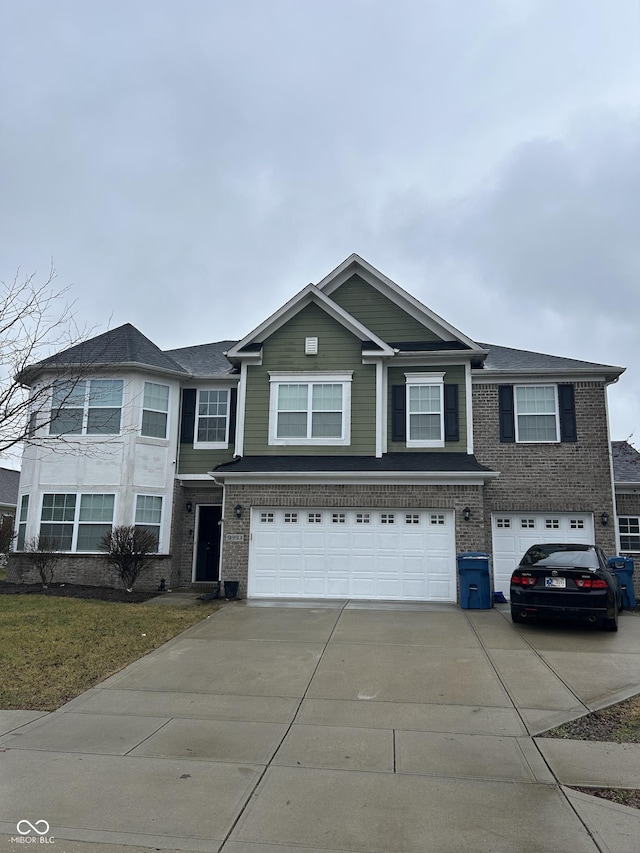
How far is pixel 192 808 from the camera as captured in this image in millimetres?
4457

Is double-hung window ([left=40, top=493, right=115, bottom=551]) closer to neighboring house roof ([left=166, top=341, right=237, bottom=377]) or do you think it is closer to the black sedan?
neighboring house roof ([left=166, top=341, right=237, bottom=377])

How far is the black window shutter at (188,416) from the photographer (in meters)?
18.0

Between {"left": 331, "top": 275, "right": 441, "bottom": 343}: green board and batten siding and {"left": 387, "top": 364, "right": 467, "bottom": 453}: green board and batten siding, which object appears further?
{"left": 331, "top": 275, "right": 441, "bottom": 343}: green board and batten siding

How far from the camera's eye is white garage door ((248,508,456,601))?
47.2ft

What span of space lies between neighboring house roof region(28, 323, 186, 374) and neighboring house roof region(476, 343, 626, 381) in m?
8.84

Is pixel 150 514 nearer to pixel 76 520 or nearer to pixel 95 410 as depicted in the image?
pixel 76 520

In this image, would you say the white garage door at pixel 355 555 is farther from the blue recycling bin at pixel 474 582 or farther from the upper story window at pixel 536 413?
the upper story window at pixel 536 413

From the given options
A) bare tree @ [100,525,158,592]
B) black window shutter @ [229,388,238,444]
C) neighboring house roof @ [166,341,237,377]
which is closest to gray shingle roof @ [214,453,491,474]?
black window shutter @ [229,388,238,444]

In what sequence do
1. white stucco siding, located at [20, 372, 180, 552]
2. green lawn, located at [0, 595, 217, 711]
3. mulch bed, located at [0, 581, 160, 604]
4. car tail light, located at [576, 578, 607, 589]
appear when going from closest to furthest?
1. green lawn, located at [0, 595, 217, 711]
2. car tail light, located at [576, 578, 607, 589]
3. mulch bed, located at [0, 581, 160, 604]
4. white stucco siding, located at [20, 372, 180, 552]

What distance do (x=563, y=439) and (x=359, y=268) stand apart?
23.8 ft

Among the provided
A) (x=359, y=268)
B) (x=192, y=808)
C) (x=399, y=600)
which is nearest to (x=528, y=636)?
(x=399, y=600)

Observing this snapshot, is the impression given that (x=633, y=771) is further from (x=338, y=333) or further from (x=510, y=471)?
(x=338, y=333)

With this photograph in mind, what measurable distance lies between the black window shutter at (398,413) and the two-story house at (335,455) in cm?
4

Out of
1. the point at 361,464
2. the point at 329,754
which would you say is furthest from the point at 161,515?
the point at 329,754
